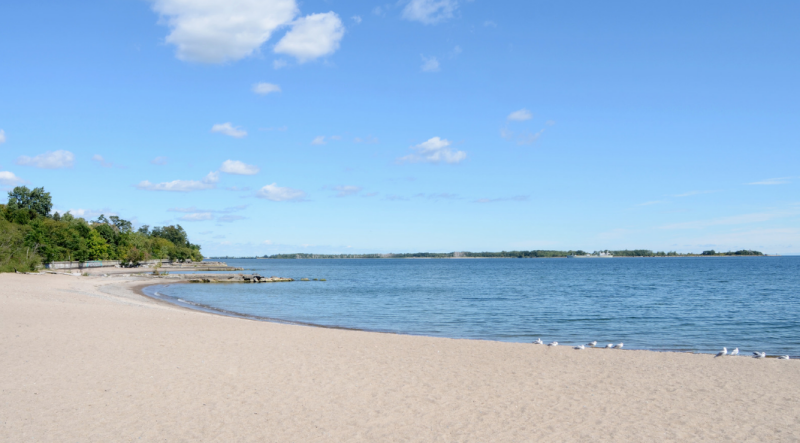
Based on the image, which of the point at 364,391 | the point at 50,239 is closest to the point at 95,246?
the point at 50,239

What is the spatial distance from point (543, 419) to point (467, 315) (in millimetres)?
22389

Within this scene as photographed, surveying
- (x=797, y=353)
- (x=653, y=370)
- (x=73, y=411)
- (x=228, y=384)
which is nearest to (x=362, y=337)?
(x=228, y=384)

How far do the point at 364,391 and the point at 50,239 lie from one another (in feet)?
289

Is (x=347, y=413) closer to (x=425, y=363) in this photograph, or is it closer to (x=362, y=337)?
(x=425, y=363)

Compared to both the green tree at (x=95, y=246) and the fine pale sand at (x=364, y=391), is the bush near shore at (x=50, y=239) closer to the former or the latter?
the green tree at (x=95, y=246)

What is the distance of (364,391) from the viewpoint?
10758mm

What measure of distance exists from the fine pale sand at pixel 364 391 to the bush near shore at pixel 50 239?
179ft

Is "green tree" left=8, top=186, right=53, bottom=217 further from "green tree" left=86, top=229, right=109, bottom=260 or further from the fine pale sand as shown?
the fine pale sand

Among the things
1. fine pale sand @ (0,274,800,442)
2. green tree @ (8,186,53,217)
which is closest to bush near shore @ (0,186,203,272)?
green tree @ (8,186,53,217)

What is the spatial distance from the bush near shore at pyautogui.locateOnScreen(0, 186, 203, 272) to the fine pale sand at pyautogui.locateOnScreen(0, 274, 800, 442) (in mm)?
54582

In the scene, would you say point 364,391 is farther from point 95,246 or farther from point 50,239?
point 95,246

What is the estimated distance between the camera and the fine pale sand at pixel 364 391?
826 cm

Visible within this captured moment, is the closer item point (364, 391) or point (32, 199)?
point (364, 391)

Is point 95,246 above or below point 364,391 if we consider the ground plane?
above
